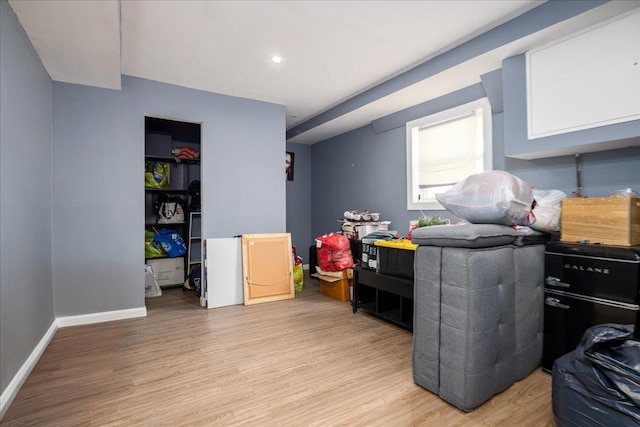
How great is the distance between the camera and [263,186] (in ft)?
13.8

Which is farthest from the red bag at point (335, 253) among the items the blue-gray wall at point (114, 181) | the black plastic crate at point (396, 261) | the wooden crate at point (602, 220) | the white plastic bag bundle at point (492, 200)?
the wooden crate at point (602, 220)

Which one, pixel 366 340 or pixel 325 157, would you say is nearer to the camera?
pixel 366 340

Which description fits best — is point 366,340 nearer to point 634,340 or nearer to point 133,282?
point 634,340

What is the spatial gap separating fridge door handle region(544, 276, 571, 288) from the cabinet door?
2.77m

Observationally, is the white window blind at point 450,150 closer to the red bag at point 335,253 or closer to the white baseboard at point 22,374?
the red bag at point 335,253

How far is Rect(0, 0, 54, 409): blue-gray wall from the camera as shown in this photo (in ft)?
5.97

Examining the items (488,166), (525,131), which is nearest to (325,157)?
(488,166)

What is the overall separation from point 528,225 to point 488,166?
1114 millimetres

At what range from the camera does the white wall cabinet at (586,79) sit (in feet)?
6.29

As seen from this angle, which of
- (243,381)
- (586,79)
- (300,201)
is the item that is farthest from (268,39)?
(300,201)

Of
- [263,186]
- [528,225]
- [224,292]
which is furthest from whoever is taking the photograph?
[263,186]

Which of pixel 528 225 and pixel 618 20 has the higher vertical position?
pixel 618 20

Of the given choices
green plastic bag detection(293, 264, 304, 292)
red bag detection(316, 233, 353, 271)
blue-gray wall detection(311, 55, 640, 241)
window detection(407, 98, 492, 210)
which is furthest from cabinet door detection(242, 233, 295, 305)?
window detection(407, 98, 492, 210)

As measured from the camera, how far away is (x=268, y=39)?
2684mm
